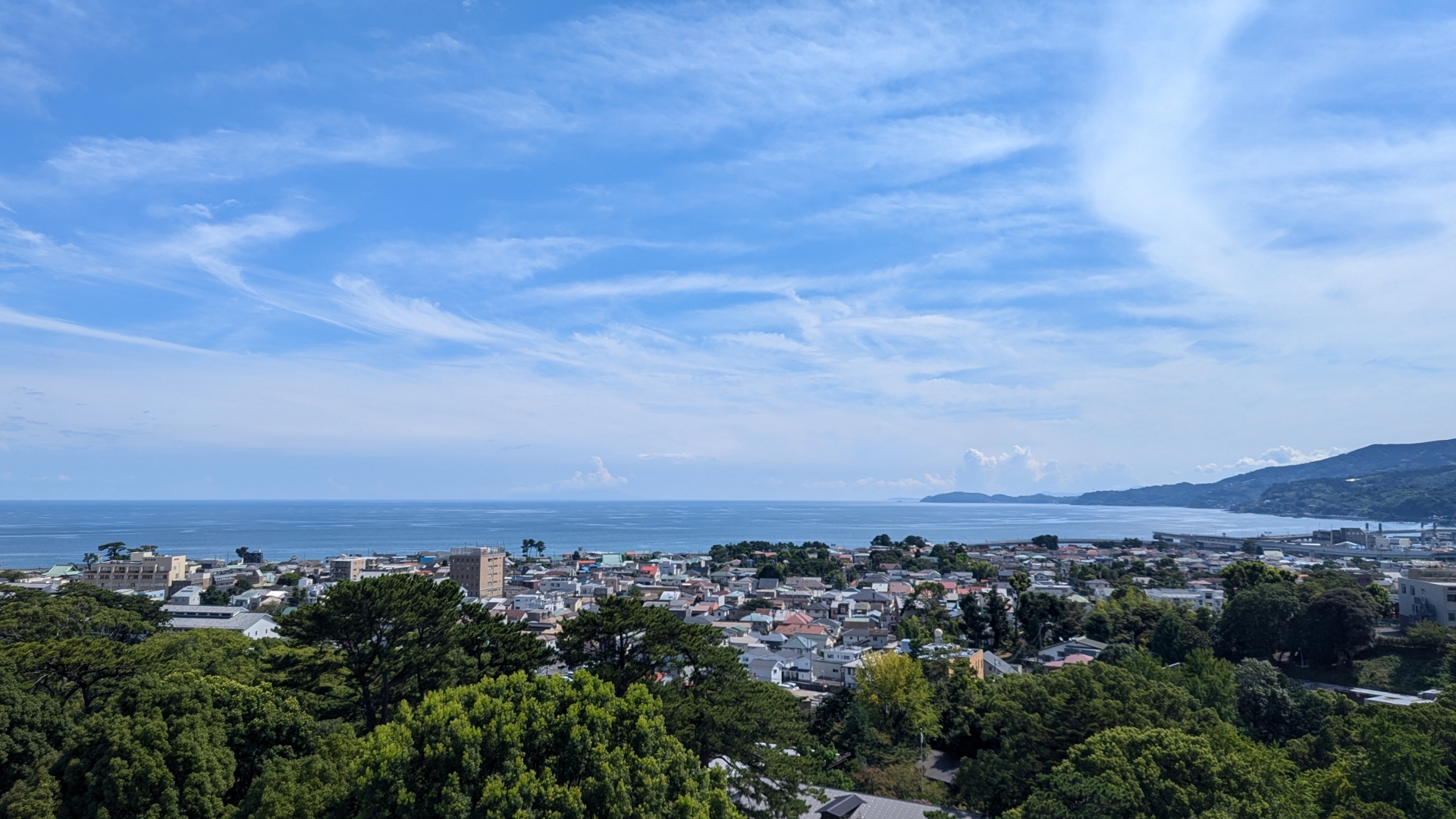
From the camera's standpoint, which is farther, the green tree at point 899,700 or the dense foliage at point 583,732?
the green tree at point 899,700

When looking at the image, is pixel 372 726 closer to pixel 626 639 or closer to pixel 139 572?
pixel 626 639

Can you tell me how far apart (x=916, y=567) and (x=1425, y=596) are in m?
38.0

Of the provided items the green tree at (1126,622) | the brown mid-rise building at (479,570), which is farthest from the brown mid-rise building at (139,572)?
the green tree at (1126,622)

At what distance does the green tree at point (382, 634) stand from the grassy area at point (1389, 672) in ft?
76.9

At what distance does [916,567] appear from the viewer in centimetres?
6250

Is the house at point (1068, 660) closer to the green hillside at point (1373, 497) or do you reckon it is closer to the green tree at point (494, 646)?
the green tree at point (494, 646)

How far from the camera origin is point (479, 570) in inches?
2104

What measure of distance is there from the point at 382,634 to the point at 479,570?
42.8 m

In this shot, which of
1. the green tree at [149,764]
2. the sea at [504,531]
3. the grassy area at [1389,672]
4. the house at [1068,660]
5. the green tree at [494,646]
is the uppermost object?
the green tree at [494,646]

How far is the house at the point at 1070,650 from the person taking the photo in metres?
28.4

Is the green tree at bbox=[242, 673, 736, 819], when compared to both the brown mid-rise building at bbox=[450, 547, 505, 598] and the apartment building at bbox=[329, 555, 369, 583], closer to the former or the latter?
the brown mid-rise building at bbox=[450, 547, 505, 598]

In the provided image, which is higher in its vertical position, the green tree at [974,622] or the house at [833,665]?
the green tree at [974,622]

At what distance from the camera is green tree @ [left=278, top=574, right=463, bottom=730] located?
476 inches

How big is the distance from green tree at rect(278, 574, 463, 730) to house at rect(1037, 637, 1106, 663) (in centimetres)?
2278
